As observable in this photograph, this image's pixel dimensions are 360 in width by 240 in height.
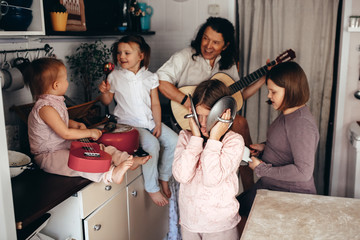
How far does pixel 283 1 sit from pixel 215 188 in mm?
2051

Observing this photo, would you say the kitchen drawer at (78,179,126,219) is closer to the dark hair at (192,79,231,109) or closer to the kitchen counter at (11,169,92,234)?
the kitchen counter at (11,169,92,234)

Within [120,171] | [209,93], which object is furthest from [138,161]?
[209,93]

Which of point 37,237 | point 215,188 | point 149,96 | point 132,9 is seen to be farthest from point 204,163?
point 132,9

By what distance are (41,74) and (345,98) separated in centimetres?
229

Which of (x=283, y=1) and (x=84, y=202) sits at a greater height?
(x=283, y=1)

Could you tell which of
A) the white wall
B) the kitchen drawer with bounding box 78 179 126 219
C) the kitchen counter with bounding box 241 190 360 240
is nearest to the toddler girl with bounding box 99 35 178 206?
the kitchen drawer with bounding box 78 179 126 219

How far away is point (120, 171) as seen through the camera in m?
1.85

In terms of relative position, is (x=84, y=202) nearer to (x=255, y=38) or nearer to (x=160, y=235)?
(x=160, y=235)

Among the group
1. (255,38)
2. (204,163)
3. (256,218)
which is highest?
(255,38)

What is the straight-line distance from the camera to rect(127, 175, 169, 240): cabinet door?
2.28 metres

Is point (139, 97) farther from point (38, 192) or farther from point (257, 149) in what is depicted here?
point (38, 192)

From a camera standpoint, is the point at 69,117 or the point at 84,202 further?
the point at 69,117

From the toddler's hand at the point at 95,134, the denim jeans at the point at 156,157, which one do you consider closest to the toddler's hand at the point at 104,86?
the denim jeans at the point at 156,157

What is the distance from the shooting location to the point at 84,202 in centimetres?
176
